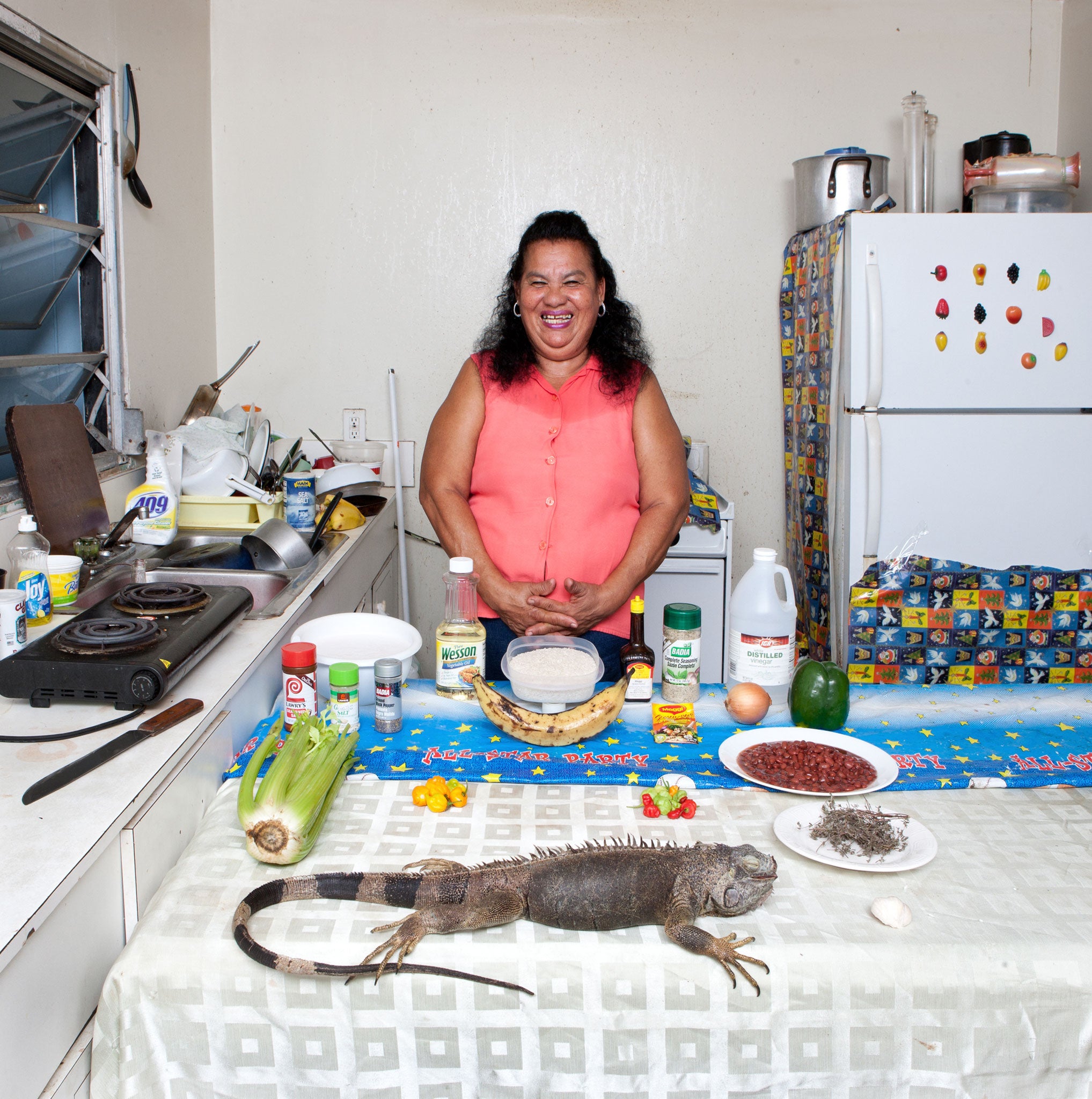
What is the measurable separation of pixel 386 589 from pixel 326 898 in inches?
96.0

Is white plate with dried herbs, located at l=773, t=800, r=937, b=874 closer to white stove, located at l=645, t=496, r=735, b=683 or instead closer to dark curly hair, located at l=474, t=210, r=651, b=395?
dark curly hair, located at l=474, t=210, r=651, b=395

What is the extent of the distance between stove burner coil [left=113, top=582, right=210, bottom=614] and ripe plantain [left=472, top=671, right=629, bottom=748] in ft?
1.85

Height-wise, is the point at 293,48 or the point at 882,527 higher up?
the point at 293,48

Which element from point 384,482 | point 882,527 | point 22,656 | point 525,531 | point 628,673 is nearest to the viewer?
point 22,656

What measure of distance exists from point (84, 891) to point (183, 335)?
2.55 m

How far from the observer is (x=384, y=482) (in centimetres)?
371

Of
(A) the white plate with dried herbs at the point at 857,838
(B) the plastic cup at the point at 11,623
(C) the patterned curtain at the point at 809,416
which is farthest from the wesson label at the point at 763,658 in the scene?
(C) the patterned curtain at the point at 809,416

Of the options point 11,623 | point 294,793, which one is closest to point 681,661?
point 294,793

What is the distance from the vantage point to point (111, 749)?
1270mm

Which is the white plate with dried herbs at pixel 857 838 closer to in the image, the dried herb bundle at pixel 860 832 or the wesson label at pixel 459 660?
the dried herb bundle at pixel 860 832

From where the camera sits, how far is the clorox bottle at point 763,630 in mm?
1661

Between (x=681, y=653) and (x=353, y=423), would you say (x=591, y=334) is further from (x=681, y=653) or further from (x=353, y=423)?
(x=353, y=423)

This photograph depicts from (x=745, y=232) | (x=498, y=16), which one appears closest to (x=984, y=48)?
(x=745, y=232)

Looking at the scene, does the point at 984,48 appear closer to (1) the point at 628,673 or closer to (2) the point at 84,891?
(1) the point at 628,673
